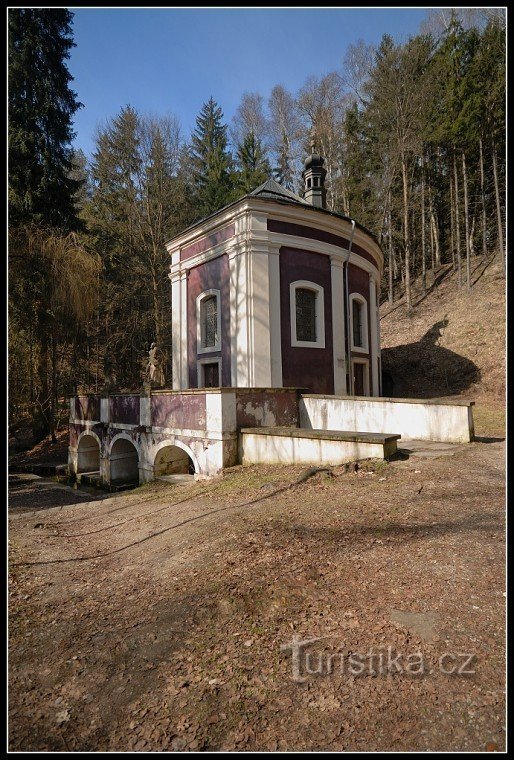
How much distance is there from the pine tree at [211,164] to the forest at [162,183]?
0.36ft

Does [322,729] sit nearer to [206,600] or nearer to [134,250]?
[206,600]

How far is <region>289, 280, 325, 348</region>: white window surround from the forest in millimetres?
6380

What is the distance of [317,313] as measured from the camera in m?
13.3

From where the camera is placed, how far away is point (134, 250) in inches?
922

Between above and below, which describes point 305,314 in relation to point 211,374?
above

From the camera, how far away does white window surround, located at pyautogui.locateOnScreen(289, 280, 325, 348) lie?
1251cm

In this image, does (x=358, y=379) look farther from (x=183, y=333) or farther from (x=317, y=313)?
(x=183, y=333)

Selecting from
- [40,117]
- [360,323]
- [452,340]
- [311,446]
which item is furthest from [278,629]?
[40,117]

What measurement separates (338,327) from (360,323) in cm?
232

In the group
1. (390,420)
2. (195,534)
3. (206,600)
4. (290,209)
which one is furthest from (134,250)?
(206,600)

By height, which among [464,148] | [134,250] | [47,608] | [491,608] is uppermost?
[464,148]

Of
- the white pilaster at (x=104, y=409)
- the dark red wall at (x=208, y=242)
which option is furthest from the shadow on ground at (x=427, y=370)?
the white pilaster at (x=104, y=409)

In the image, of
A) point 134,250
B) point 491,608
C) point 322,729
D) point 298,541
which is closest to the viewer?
point 322,729

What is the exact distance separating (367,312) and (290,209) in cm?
546
